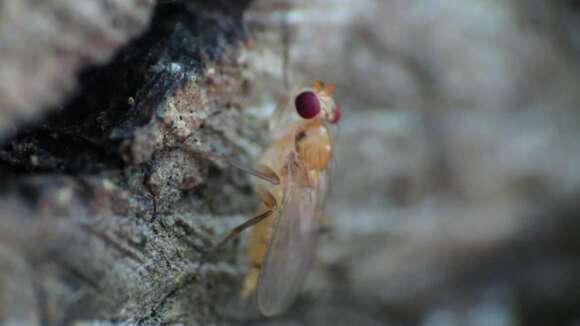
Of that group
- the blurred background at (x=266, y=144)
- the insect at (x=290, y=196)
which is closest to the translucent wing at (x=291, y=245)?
the insect at (x=290, y=196)

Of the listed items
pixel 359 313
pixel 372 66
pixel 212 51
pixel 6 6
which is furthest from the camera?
pixel 359 313

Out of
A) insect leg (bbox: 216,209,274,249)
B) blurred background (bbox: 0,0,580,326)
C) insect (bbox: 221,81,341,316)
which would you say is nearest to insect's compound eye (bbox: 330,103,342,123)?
insect (bbox: 221,81,341,316)

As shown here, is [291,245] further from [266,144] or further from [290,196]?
[266,144]

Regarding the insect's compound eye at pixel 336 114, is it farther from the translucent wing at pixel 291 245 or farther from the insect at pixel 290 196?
the translucent wing at pixel 291 245

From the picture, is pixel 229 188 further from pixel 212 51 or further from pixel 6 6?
pixel 6 6

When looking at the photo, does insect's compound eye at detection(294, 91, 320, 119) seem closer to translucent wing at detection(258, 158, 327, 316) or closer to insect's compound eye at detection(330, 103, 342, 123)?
insect's compound eye at detection(330, 103, 342, 123)

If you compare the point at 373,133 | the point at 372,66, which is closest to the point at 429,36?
the point at 372,66
